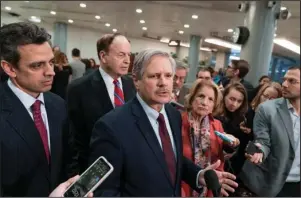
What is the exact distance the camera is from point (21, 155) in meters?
1.03

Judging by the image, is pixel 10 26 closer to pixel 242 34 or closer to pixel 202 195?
pixel 202 195

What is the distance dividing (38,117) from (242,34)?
4497 mm

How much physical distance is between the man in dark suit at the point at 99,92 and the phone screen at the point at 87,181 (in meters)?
0.83

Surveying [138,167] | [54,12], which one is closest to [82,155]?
[138,167]

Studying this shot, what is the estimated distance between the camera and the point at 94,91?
5.63ft

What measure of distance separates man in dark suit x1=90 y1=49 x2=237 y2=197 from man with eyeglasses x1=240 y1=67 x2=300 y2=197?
28.4 inches

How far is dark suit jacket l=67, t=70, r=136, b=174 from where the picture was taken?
1.66 meters

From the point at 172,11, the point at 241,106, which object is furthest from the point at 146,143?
the point at 172,11

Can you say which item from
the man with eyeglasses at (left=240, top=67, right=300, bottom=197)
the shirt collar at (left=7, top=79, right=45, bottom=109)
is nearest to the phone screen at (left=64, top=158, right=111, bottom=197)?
the shirt collar at (left=7, top=79, right=45, bottom=109)

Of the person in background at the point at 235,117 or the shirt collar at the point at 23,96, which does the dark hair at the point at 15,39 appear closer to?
the shirt collar at the point at 23,96

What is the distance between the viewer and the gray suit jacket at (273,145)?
1.74 m

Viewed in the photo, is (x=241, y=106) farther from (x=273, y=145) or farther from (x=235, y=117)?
(x=273, y=145)

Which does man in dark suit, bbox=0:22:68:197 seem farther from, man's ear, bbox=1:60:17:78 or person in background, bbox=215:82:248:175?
person in background, bbox=215:82:248:175

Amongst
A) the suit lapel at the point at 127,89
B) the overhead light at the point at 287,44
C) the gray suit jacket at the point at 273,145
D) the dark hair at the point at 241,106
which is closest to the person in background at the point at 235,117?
the dark hair at the point at 241,106
